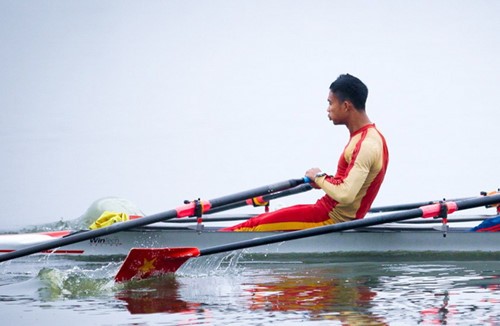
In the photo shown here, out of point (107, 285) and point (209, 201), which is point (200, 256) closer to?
point (209, 201)

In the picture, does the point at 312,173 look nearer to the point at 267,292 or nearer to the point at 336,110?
the point at 336,110

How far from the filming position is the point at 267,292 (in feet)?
30.8

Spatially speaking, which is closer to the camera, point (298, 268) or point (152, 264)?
point (152, 264)

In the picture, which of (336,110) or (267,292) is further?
(336,110)

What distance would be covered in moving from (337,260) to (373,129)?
182 centimetres

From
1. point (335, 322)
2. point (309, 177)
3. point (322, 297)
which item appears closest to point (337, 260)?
point (309, 177)

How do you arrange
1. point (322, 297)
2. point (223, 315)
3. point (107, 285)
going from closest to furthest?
point (223, 315) < point (322, 297) < point (107, 285)

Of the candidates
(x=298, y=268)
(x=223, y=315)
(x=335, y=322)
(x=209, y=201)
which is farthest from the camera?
(x=298, y=268)

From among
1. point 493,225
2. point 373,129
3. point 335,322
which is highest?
point 373,129

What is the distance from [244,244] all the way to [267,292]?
1.17 m

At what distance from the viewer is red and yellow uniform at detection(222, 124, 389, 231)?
10773 mm

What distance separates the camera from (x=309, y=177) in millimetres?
11180

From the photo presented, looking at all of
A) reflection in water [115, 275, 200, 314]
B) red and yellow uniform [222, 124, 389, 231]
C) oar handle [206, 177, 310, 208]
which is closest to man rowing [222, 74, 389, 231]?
red and yellow uniform [222, 124, 389, 231]

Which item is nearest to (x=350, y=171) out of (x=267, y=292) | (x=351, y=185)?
(x=351, y=185)
